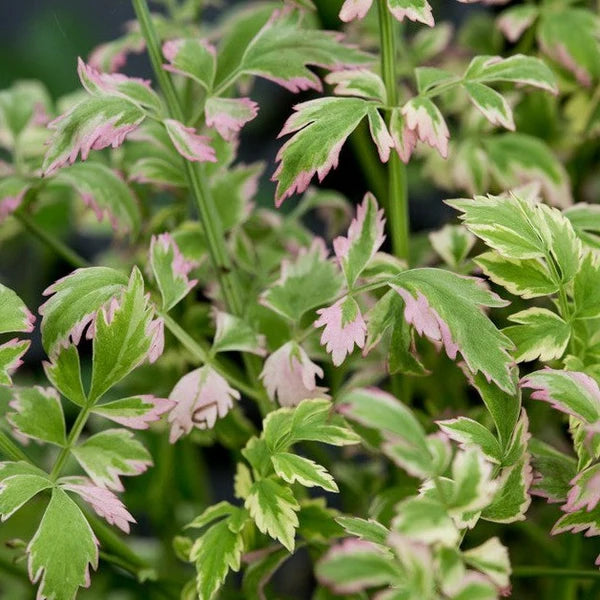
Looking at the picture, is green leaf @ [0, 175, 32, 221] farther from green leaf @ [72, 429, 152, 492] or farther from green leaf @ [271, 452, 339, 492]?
green leaf @ [271, 452, 339, 492]

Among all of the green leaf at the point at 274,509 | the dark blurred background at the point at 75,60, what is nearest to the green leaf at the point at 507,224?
the green leaf at the point at 274,509

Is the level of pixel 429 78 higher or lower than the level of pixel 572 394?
higher

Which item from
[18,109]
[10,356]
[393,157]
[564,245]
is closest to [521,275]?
[564,245]

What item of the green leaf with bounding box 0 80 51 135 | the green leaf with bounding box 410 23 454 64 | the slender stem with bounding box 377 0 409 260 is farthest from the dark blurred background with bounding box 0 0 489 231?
the slender stem with bounding box 377 0 409 260

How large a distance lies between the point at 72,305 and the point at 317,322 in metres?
0.16

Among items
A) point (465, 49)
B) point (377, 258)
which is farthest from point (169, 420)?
point (465, 49)

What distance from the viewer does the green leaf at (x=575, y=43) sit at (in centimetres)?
86

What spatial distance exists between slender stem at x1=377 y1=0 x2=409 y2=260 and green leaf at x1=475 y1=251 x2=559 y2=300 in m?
0.10

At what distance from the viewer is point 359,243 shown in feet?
2.05

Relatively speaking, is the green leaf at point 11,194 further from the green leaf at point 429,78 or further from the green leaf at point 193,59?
the green leaf at point 429,78

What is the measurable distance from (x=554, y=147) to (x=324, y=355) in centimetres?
43

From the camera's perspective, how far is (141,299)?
22.5 inches

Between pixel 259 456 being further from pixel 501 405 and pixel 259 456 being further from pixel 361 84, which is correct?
pixel 361 84

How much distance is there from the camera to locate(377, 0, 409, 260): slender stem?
0.63 meters
